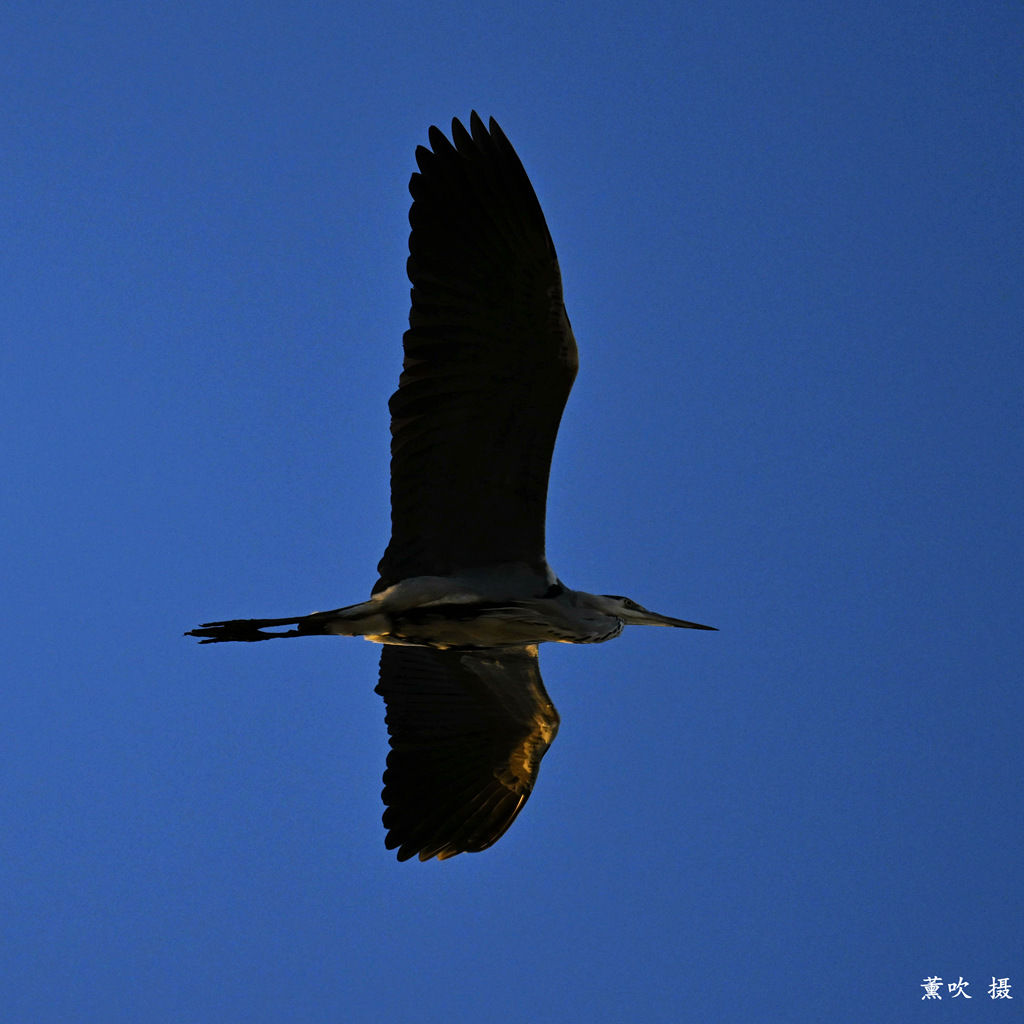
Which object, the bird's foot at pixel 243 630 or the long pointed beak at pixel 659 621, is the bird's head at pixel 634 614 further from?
the bird's foot at pixel 243 630

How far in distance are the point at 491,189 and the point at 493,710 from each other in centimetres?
396

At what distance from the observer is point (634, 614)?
7.91m

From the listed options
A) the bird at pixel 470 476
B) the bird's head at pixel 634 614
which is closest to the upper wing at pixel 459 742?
the bird at pixel 470 476

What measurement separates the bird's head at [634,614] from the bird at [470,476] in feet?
0.05

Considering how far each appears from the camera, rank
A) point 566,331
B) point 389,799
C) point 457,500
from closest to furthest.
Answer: point 566,331
point 457,500
point 389,799

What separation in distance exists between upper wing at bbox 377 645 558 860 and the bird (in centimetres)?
2

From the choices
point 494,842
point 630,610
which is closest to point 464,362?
point 630,610

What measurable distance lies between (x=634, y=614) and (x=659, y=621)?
0.25 meters

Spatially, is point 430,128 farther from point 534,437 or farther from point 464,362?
point 534,437

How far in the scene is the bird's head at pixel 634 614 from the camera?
781 cm

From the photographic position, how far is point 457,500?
25.4ft

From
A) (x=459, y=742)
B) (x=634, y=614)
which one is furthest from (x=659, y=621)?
(x=459, y=742)

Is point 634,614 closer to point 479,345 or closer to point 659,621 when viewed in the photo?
point 659,621

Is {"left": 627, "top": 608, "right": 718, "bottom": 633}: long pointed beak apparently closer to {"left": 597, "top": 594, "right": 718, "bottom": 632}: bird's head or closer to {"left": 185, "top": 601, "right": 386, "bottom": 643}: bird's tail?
{"left": 597, "top": 594, "right": 718, "bottom": 632}: bird's head
